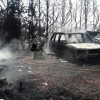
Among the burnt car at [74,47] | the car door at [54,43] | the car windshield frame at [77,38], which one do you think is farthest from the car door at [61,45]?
the car door at [54,43]

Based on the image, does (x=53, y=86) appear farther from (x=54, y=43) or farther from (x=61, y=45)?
(x=54, y=43)

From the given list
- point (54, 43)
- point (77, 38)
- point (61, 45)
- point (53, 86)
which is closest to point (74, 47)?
point (61, 45)

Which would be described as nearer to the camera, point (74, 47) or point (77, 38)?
point (74, 47)

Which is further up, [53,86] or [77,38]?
[77,38]

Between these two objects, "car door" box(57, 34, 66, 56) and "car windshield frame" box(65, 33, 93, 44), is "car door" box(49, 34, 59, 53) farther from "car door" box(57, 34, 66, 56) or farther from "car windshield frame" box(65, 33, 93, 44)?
"car windshield frame" box(65, 33, 93, 44)

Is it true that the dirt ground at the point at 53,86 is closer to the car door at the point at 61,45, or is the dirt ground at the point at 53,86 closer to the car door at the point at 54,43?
the car door at the point at 61,45

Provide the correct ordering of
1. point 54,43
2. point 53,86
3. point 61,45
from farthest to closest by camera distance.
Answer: point 54,43, point 61,45, point 53,86

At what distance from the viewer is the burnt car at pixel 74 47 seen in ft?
35.2

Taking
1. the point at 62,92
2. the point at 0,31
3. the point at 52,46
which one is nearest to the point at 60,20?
the point at 0,31

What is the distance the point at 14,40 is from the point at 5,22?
203 centimetres

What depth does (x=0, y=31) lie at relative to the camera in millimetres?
18578

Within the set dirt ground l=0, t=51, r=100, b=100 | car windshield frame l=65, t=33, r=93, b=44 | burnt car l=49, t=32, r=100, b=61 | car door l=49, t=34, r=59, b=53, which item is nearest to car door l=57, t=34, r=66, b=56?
burnt car l=49, t=32, r=100, b=61

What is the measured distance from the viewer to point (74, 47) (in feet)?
Result: 36.1

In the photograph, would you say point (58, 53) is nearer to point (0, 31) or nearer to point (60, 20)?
point (0, 31)
